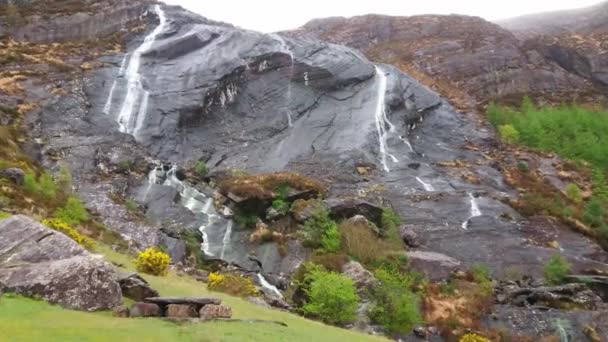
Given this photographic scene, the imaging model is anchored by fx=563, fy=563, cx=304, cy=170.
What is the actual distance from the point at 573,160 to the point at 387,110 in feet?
73.7

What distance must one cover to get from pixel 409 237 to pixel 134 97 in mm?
34196

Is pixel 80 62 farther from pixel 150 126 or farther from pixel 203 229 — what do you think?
pixel 203 229

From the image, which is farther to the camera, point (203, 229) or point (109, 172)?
point (109, 172)

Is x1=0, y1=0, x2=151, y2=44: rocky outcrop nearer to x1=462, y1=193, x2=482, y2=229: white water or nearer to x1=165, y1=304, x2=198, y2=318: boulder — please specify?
x1=462, y1=193, x2=482, y2=229: white water

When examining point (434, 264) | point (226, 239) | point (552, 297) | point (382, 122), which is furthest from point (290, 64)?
point (552, 297)

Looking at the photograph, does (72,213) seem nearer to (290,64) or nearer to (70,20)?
(290,64)

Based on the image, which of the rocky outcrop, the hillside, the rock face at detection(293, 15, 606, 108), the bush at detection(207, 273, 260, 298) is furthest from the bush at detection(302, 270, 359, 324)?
the rock face at detection(293, 15, 606, 108)

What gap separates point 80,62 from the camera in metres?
64.2

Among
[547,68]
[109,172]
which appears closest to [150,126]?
[109,172]

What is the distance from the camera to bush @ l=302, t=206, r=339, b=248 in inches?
1489

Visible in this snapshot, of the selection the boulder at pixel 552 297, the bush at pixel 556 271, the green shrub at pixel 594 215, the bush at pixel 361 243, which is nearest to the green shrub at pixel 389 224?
the bush at pixel 361 243

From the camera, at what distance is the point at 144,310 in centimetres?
1456

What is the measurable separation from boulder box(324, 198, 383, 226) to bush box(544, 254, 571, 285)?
460 inches

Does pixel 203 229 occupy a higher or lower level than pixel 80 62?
lower
